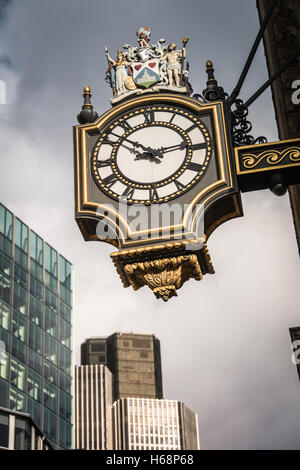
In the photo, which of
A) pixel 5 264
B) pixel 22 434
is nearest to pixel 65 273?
pixel 5 264

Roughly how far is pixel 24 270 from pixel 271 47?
71803 mm

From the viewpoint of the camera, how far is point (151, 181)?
7.11 m

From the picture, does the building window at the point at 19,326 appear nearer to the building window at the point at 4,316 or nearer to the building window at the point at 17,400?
the building window at the point at 4,316

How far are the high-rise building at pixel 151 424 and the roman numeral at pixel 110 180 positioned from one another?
175 m

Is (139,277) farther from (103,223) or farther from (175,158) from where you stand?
(175,158)

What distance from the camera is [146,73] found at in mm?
8023

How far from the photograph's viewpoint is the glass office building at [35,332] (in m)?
72.7

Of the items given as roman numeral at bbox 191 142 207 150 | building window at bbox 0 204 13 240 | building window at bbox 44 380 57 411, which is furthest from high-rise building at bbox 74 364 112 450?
roman numeral at bbox 191 142 207 150

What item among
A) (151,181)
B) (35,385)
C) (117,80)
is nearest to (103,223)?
(151,181)

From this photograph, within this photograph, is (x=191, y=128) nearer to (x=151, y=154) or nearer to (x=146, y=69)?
(x=151, y=154)

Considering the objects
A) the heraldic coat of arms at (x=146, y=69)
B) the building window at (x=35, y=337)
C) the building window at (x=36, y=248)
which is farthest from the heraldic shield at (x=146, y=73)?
the building window at (x=36, y=248)

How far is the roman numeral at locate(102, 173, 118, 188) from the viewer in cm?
716

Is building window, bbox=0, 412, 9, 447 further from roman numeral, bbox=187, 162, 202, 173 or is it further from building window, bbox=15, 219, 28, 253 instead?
roman numeral, bbox=187, 162, 202, 173
